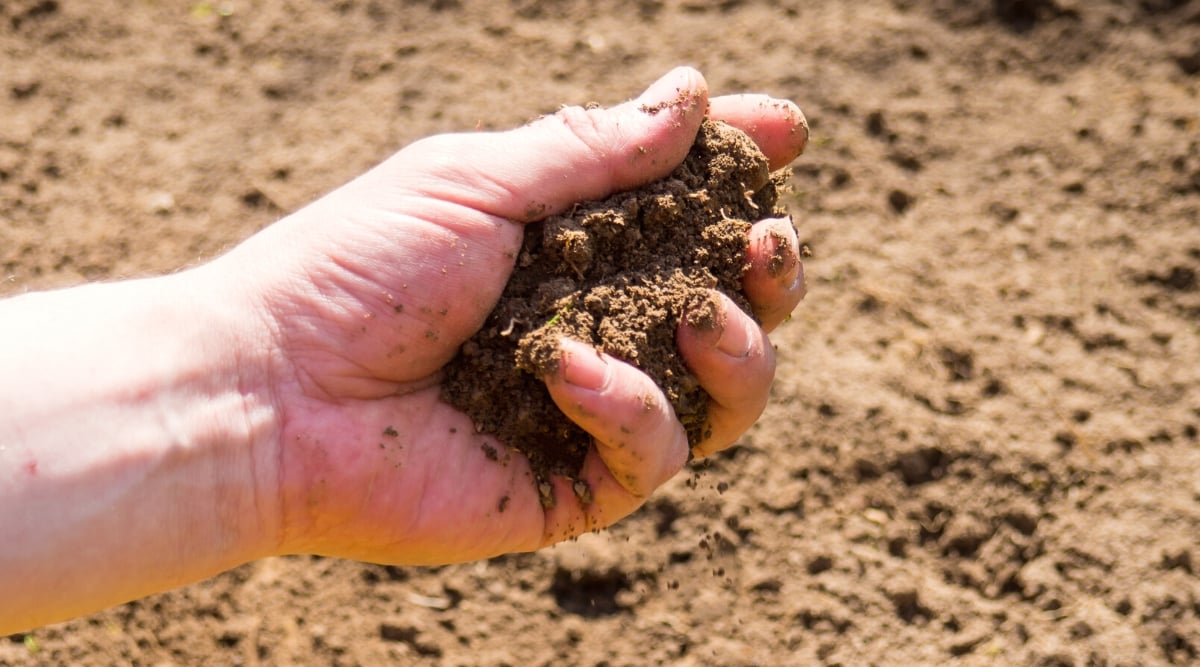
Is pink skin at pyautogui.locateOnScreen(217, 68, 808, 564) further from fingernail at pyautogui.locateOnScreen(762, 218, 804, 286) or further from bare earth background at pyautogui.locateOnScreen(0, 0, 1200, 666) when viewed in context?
bare earth background at pyautogui.locateOnScreen(0, 0, 1200, 666)

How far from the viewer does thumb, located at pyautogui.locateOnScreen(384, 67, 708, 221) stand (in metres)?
2.07

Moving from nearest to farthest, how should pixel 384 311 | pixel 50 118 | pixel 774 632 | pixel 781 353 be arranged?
pixel 384 311
pixel 774 632
pixel 781 353
pixel 50 118

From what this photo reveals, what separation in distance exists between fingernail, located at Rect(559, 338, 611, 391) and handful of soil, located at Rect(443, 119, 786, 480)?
2 centimetres

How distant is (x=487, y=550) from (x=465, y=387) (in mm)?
361

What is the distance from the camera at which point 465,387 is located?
83.6 inches

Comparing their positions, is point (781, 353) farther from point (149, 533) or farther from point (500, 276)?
point (149, 533)

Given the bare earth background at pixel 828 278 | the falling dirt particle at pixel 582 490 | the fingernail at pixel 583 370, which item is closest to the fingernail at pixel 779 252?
the fingernail at pixel 583 370

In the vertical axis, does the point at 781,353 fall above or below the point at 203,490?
below

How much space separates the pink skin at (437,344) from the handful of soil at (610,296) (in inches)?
1.4

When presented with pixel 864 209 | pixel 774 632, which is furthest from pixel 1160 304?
pixel 774 632

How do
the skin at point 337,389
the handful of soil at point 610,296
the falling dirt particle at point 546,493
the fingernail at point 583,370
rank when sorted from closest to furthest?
the skin at point 337,389 → the fingernail at point 583,370 → the handful of soil at point 610,296 → the falling dirt particle at point 546,493

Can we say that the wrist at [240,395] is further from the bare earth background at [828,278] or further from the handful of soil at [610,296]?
the bare earth background at [828,278]

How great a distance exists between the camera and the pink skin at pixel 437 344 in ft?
6.63

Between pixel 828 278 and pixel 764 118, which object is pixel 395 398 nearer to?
pixel 764 118
